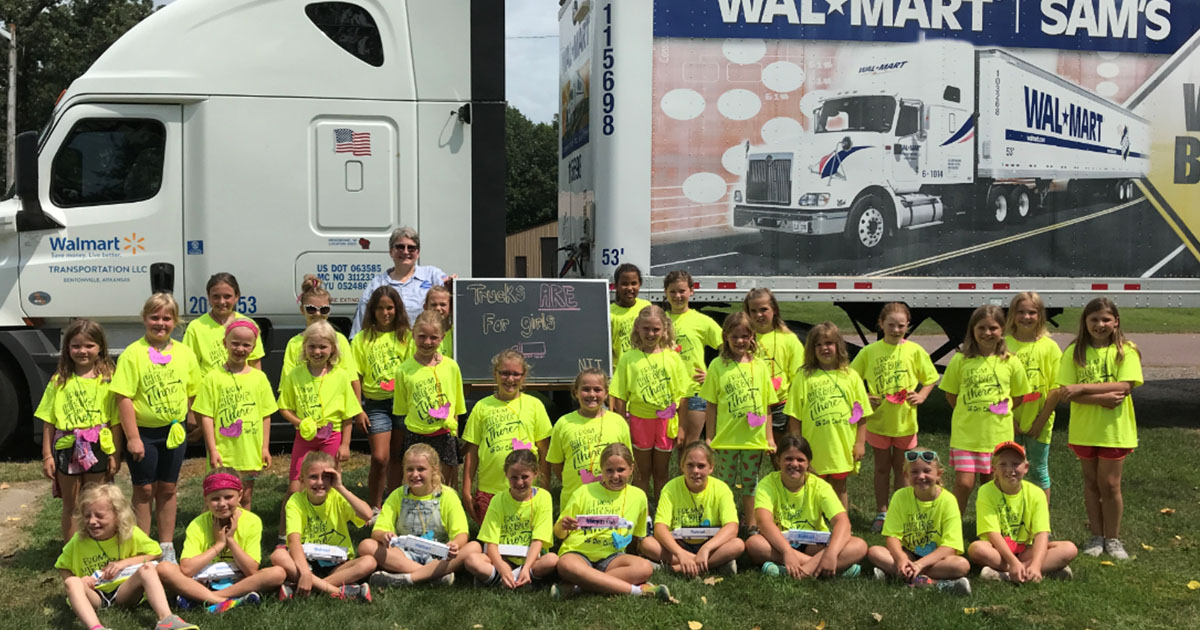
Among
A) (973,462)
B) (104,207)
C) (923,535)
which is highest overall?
(104,207)

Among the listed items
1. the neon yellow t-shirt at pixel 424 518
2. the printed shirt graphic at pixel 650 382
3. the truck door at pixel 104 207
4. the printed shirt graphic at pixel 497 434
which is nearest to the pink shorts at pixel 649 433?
the printed shirt graphic at pixel 650 382

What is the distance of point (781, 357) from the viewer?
658cm

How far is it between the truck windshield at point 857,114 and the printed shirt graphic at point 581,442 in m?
3.68

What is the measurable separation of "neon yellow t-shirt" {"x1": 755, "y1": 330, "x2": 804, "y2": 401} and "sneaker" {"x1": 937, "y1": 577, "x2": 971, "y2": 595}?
1772 mm

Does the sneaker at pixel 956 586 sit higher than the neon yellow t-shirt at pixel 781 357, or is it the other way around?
the neon yellow t-shirt at pixel 781 357

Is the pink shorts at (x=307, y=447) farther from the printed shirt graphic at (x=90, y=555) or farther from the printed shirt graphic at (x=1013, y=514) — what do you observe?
the printed shirt graphic at (x=1013, y=514)

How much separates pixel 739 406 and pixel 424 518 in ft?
6.28

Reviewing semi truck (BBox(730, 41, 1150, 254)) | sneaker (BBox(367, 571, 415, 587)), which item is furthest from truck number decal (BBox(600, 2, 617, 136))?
sneaker (BBox(367, 571, 415, 587))

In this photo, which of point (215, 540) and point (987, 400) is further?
point (987, 400)

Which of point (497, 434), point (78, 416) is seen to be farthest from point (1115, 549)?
point (78, 416)

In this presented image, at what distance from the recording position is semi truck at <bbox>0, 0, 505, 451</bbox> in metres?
7.84

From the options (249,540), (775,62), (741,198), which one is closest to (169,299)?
(249,540)

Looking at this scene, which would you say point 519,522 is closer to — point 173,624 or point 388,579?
point 388,579

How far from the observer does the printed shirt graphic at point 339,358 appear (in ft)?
19.4
